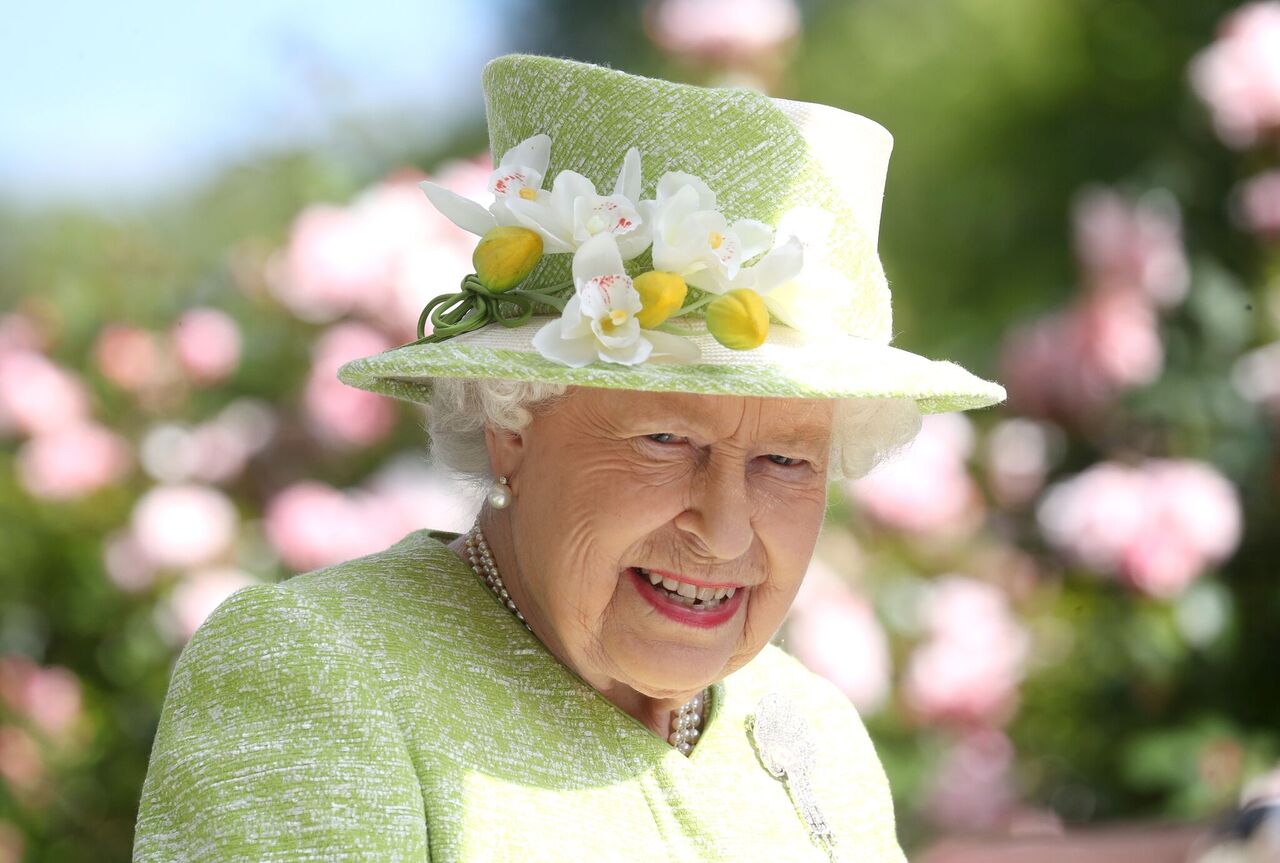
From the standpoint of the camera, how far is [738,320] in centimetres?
200

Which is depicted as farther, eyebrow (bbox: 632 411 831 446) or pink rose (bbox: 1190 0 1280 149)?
pink rose (bbox: 1190 0 1280 149)

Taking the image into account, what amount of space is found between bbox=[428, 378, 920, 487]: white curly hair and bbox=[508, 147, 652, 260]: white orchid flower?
0.74ft

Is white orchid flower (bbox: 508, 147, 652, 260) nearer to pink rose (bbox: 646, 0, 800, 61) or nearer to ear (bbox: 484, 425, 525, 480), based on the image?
ear (bbox: 484, 425, 525, 480)

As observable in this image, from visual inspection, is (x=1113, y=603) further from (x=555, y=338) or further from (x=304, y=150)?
(x=555, y=338)

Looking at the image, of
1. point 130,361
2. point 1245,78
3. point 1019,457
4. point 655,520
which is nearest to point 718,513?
point 655,520

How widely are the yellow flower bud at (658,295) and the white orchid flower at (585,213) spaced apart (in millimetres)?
75

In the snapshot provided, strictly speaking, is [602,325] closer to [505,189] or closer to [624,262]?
[624,262]

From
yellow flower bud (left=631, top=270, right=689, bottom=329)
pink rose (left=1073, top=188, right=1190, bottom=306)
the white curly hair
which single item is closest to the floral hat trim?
yellow flower bud (left=631, top=270, right=689, bottom=329)

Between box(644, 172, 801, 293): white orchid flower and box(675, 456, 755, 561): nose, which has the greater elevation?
box(644, 172, 801, 293): white orchid flower

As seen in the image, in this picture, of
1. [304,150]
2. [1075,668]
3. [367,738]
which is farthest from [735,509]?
[304,150]

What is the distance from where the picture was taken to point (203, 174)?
635 centimetres

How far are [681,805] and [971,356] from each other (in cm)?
444

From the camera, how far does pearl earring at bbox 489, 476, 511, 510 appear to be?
2.27 m

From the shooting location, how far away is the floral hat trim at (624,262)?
6.49 feet
